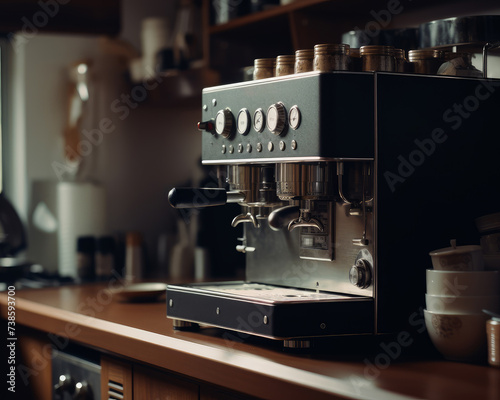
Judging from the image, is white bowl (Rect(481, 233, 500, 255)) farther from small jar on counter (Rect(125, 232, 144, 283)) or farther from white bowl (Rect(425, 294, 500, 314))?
small jar on counter (Rect(125, 232, 144, 283))

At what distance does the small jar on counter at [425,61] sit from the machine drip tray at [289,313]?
Answer: 1.31ft

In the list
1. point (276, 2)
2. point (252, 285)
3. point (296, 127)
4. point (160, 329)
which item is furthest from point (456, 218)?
point (276, 2)

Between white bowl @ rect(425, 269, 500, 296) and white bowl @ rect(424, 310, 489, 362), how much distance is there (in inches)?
1.4

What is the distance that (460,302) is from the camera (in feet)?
3.93

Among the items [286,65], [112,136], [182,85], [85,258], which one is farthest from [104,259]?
[286,65]

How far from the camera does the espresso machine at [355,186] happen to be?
4.05ft

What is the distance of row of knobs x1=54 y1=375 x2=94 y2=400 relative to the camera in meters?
1.68

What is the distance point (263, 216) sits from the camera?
1478 millimetres

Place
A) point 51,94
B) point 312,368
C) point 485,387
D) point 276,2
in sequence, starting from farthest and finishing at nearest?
1. point 51,94
2. point 276,2
3. point 312,368
4. point 485,387

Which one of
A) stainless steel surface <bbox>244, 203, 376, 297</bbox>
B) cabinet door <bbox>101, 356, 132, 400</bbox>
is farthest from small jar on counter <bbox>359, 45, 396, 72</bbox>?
cabinet door <bbox>101, 356, 132, 400</bbox>

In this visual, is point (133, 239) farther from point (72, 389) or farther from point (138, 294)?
point (72, 389)

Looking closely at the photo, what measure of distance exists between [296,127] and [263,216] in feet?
0.86

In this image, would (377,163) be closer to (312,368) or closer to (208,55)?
(312,368)

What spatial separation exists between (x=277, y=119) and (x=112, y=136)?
1562 mm
